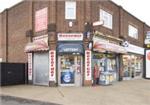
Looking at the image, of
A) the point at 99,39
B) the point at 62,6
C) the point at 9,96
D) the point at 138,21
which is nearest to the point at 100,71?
the point at 99,39

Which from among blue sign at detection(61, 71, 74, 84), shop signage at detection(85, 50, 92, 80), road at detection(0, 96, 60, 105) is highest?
shop signage at detection(85, 50, 92, 80)

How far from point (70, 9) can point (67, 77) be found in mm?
4910

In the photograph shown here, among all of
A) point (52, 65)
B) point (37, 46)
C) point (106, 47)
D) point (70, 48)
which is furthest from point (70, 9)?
point (52, 65)

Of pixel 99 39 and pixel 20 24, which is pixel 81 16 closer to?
pixel 99 39

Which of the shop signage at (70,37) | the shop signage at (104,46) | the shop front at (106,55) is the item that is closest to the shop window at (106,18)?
the shop front at (106,55)

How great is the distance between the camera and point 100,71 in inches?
845

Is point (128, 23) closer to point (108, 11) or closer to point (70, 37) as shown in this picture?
point (108, 11)

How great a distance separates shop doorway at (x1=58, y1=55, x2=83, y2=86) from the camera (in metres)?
19.8

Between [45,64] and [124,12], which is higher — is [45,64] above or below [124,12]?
below

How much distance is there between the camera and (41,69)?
68.8 ft

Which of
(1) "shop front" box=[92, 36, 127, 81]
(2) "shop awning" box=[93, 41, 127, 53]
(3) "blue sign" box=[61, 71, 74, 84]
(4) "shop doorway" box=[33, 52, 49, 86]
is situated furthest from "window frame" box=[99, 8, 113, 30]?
(4) "shop doorway" box=[33, 52, 49, 86]

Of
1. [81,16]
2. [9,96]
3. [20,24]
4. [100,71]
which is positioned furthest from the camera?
[20,24]

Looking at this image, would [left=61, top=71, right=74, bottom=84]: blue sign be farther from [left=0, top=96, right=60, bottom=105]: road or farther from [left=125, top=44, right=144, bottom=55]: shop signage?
[left=125, top=44, right=144, bottom=55]: shop signage

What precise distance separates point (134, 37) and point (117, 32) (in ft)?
20.0
